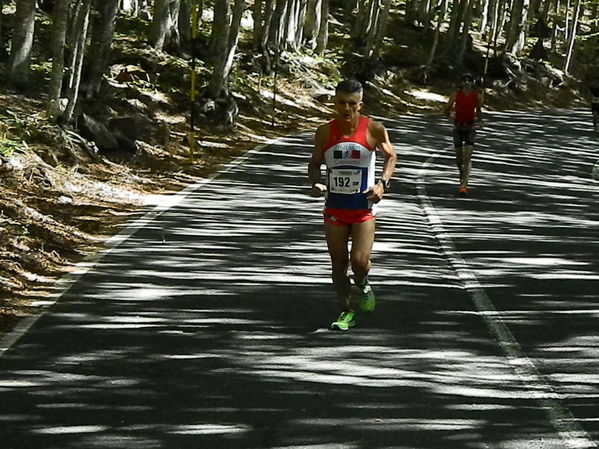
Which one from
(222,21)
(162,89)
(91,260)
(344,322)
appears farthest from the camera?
(162,89)

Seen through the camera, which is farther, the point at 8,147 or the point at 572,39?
the point at 572,39

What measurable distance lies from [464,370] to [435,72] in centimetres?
4585

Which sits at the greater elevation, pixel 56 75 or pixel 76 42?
pixel 76 42

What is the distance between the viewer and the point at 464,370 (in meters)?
8.00

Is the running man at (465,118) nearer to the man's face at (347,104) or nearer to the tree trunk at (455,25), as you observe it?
the man's face at (347,104)

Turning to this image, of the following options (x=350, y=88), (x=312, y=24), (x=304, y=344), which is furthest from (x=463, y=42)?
(x=304, y=344)

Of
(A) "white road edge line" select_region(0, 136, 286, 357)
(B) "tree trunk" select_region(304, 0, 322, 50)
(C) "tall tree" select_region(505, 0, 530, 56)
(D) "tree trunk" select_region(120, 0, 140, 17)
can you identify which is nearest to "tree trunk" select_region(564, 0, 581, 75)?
(C) "tall tree" select_region(505, 0, 530, 56)

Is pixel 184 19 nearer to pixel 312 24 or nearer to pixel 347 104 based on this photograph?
pixel 312 24

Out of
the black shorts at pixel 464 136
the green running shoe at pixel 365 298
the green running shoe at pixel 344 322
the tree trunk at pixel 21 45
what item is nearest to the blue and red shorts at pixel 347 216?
the green running shoe at pixel 365 298

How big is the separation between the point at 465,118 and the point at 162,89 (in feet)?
44.2

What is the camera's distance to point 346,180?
29.7ft

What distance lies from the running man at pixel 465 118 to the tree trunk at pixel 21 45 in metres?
9.49

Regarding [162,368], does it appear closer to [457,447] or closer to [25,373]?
[25,373]

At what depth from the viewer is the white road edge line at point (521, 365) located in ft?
21.6
